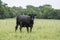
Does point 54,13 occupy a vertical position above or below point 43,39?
below

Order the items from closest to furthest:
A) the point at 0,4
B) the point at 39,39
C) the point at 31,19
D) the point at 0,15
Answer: the point at 39,39, the point at 31,19, the point at 0,15, the point at 0,4

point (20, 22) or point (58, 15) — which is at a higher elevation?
point (20, 22)

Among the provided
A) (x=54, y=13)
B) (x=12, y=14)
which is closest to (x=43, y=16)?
(x=54, y=13)

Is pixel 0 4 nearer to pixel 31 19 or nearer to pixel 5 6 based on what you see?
pixel 5 6

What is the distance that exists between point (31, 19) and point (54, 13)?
161ft

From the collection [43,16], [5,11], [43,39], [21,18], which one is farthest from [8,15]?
[43,39]

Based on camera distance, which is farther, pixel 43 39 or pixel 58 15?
pixel 58 15

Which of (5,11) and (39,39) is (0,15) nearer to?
(5,11)

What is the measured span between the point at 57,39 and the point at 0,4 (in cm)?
5334

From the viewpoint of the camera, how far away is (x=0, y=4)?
63812mm

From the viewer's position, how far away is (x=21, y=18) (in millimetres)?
17203

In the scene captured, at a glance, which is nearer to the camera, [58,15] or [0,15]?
[0,15]

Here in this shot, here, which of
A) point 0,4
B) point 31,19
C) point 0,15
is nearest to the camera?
point 31,19

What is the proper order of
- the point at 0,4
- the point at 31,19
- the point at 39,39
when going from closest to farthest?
1. the point at 39,39
2. the point at 31,19
3. the point at 0,4
